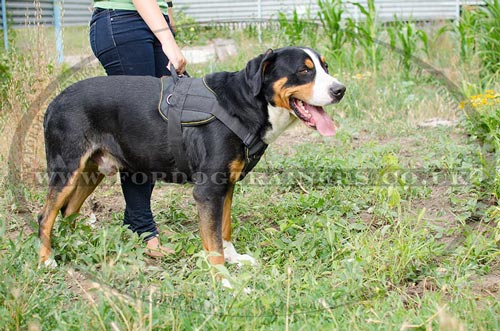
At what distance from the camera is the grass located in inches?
111

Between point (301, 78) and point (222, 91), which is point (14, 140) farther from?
point (301, 78)

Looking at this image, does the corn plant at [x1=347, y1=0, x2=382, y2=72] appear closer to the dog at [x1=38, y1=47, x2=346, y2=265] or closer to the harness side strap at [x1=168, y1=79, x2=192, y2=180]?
the dog at [x1=38, y1=47, x2=346, y2=265]

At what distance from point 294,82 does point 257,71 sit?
0.22 m

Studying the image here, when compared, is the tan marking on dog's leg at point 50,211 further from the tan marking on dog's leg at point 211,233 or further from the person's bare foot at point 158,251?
the tan marking on dog's leg at point 211,233

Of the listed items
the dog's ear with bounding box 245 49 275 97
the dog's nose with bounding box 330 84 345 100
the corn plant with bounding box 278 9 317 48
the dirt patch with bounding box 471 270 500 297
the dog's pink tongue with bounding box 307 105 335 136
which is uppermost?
the dog's ear with bounding box 245 49 275 97

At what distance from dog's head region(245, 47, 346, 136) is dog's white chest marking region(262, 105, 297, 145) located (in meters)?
0.02

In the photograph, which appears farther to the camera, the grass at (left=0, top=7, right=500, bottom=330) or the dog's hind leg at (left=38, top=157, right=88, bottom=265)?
the dog's hind leg at (left=38, top=157, right=88, bottom=265)

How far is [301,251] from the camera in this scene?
149 inches

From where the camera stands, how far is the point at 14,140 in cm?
552

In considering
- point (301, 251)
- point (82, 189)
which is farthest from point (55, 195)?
point (301, 251)

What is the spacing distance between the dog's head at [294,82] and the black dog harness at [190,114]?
231mm

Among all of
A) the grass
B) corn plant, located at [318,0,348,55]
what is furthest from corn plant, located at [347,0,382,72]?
the grass

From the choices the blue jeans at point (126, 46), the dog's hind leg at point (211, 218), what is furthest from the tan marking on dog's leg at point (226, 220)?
the blue jeans at point (126, 46)

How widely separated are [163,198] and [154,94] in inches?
64.6
